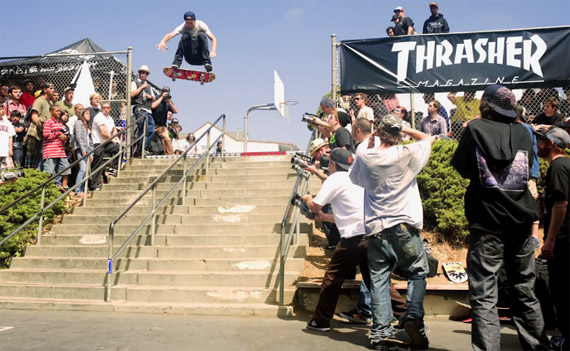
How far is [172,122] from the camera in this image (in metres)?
17.3

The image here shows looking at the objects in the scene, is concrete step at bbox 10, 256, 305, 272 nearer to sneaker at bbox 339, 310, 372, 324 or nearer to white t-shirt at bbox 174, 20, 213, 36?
sneaker at bbox 339, 310, 372, 324

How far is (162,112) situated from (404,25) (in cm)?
623

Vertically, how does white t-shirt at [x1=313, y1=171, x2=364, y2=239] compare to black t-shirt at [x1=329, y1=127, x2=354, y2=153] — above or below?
below

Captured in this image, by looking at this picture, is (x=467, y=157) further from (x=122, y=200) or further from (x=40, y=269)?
(x=122, y=200)

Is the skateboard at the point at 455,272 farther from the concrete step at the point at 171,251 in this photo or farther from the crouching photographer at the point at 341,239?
the concrete step at the point at 171,251

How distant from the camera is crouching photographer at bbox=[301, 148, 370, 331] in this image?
208 inches

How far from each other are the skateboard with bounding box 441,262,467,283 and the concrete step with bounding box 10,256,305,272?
1928 millimetres

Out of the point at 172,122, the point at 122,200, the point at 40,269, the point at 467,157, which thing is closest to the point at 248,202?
the point at 122,200

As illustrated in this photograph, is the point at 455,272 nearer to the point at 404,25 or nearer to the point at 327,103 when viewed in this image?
the point at 327,103

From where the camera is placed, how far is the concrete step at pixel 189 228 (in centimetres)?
852

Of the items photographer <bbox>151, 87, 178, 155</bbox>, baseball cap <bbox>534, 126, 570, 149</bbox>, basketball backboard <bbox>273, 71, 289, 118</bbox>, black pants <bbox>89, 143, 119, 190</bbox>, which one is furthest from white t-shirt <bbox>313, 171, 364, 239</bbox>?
basketball backboard <bbox>273, 71, 289, 118</bbox>

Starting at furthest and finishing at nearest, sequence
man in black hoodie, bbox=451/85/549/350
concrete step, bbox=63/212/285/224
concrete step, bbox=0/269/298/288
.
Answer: concrete step, bbox=63/212/285/224
concrete step, bbox=0/269/298/288
man in black hoodie, bbox=451/85/549/350

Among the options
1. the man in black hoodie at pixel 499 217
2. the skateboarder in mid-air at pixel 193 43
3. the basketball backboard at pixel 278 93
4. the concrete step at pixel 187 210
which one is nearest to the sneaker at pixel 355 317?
the man in black hoodie at pixel 499 217

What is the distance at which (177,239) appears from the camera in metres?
A: 8.51
